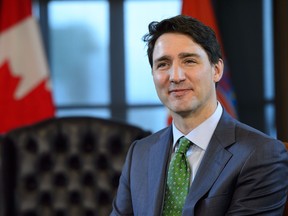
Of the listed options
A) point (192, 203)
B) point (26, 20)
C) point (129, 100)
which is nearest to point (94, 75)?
point (129, 100)

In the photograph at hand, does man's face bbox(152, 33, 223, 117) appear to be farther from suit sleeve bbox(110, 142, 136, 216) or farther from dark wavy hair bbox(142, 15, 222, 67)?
suit sleeve bbox(110, 142, 136, 216)

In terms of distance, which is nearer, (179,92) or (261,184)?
(261,184)

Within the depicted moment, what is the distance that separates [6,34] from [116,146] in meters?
1.68

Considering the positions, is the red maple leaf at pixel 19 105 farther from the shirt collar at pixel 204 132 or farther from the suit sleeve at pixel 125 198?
the shirt collar at pixel 204 132

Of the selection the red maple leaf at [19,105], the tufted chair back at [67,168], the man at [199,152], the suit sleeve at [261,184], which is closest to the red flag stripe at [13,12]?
the red maple leaf at [19,105]

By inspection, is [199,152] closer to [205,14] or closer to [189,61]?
[189,61]

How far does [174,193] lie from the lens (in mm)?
1735

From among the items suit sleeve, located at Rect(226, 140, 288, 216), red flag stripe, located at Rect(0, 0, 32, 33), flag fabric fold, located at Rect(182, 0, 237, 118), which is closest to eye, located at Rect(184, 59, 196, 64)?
suit sleeve, located at Rect(226, 140, 288, 216)

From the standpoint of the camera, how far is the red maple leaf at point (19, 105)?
3.99 m

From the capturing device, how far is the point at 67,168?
301cm

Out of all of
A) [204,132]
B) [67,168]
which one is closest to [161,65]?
[204,132]

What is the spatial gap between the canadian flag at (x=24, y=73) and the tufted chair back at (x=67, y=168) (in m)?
1.05

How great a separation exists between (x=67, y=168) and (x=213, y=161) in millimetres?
1517

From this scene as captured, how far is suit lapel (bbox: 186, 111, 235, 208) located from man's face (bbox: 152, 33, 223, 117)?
0.10 m
